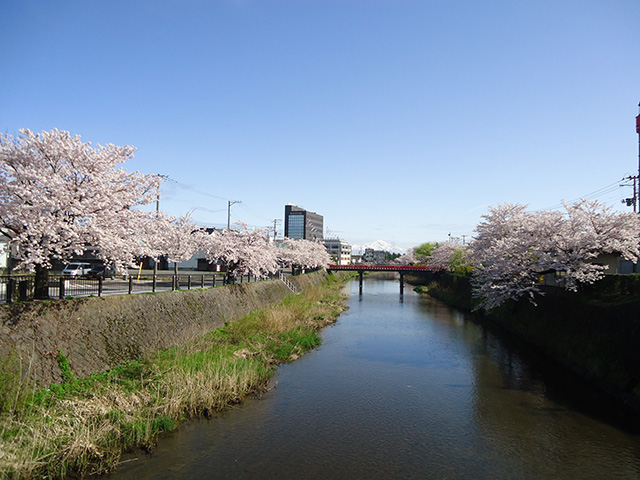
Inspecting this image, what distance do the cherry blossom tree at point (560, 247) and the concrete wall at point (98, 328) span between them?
2356cm

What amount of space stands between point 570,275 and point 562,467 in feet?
57.7

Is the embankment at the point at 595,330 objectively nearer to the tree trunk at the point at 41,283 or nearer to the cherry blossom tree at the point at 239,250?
the cherry blossom tree at the point at 239,250

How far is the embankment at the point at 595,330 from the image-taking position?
19.1 meters

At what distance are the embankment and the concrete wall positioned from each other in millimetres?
22439

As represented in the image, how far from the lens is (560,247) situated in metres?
28.5

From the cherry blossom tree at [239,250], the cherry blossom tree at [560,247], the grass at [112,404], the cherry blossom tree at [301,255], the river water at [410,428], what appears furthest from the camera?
the cherry blossom tree at [301,255]

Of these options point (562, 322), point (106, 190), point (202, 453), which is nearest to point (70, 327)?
point (106, 190)

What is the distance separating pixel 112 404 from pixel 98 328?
473cm

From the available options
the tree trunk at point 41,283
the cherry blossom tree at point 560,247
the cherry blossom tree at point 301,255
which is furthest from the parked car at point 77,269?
the cherry blossom tree at point 560,247

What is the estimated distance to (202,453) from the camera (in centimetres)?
1337

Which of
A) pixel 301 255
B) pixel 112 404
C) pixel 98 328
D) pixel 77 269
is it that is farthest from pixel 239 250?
pixel 301 255

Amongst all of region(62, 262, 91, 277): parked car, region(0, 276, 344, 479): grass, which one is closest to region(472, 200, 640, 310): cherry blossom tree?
region(0, 276, 344, 479): grass

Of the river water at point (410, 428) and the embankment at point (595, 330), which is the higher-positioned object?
the embankment at point (595, 330)

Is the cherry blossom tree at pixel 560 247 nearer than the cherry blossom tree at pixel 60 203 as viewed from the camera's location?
No
